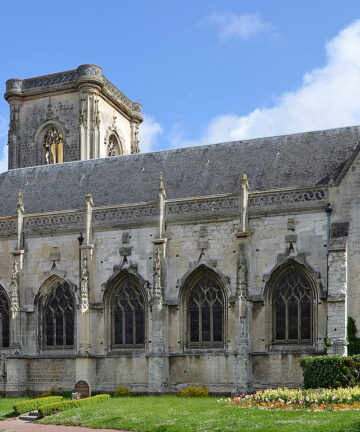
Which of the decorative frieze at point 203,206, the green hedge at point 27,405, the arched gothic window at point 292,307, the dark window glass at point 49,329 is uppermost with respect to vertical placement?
the decorative frieze at point 203,206

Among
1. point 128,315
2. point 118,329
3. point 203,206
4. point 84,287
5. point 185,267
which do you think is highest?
point 203,206

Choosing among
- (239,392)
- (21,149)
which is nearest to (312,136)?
(239,392)

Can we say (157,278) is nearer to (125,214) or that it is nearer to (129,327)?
(129,327)

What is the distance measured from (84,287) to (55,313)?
2.78 metres

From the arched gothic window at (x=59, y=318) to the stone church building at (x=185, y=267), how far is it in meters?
0.05

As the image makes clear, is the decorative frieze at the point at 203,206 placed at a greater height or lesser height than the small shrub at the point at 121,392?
greater

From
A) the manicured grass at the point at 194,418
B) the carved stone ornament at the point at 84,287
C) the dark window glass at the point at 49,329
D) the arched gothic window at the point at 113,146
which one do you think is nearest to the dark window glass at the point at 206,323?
the carved stone ornament at the point at 84,287

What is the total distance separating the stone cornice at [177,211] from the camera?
29531 mm

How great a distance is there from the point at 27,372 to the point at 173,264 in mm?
9039

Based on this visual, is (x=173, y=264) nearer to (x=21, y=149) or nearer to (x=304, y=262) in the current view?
(x=304, y=262)

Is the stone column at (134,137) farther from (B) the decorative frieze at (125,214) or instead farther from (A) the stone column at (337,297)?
(A) the stone column at (337,297)

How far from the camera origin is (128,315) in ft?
106

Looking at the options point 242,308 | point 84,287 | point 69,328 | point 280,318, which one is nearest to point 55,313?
point 69,328

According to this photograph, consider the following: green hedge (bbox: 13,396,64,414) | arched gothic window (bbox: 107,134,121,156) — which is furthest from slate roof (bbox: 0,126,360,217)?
green hedge (bbox: 13,396,64,414)
